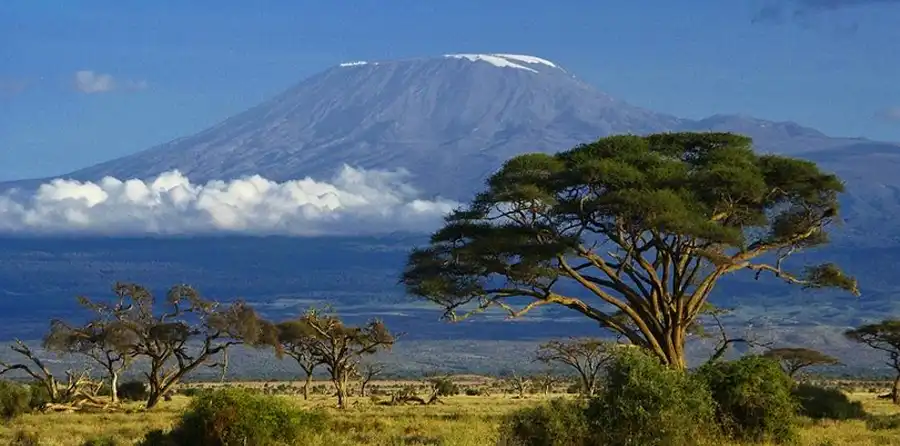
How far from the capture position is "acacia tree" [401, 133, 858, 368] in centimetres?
3109

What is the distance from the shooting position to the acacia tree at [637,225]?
3109cm

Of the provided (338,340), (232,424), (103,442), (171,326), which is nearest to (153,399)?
(171,326)

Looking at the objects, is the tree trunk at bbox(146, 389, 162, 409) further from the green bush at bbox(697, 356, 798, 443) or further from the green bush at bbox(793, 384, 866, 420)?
the green bush at bbox(697, 356, 798, 443)

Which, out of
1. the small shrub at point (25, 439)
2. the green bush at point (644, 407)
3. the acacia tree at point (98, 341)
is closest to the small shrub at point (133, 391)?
the acacia tree at point (98, 341)

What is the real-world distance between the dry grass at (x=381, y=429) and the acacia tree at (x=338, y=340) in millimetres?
14882

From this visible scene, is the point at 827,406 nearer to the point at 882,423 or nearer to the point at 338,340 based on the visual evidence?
the point at 882,423

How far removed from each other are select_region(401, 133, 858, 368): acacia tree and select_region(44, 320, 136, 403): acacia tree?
15488 mm

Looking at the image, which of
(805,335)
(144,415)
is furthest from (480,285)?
(805,335)

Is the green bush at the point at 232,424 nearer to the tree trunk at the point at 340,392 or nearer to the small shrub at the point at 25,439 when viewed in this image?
the small shrub at the point at 25,439

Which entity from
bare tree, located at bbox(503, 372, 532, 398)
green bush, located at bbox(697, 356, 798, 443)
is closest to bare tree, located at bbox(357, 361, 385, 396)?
bare tree, located at bbox(503, 372, 532, 398)

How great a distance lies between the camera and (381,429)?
1161 inches

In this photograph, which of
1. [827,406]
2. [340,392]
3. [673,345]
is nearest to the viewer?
[673,345]

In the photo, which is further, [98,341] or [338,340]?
[338,340]

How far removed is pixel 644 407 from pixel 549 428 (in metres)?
1.49
